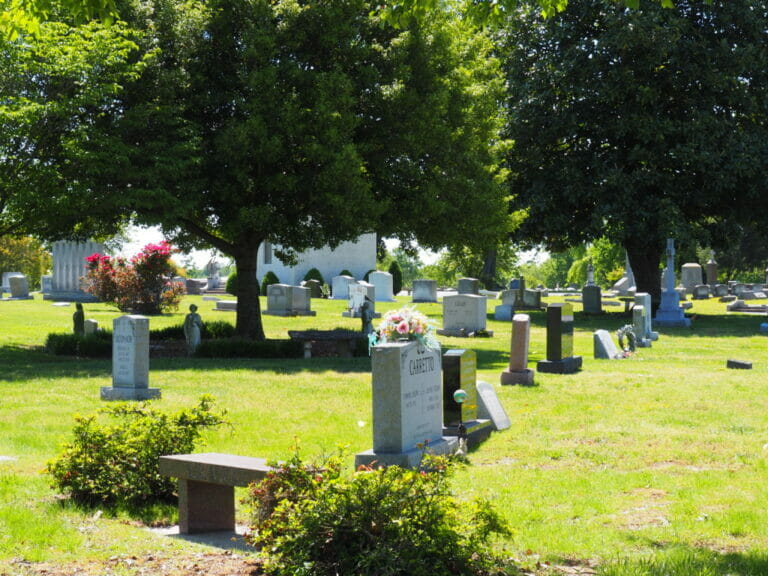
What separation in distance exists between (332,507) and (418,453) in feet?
12.5

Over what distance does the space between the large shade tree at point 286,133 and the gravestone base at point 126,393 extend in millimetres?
6621

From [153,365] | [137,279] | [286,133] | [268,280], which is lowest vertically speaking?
[153,365]

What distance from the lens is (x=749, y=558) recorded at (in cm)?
583

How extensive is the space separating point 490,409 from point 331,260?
4422cm

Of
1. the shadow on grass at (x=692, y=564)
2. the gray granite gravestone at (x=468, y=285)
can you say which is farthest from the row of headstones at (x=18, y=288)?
the shadow on grass at (x=692, y=564)

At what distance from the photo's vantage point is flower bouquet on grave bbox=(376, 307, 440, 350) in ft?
30.5

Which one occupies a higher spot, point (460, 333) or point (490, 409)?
point (460, 333)

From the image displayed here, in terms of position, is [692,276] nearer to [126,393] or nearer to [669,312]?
[669,312]

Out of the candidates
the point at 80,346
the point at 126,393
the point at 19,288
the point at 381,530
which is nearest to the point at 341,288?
the point at 19,288

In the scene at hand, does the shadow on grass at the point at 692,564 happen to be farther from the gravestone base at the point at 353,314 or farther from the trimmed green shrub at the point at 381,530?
Answer: the gravestone base at the point at 353,314

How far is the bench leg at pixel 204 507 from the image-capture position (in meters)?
6.79

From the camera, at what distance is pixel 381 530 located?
5.18 metres

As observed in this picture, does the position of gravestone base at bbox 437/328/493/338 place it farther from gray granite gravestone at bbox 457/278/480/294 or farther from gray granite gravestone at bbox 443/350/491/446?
gray granite gravestone at bbox 443/350/491/446

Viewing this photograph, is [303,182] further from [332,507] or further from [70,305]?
[70,305]
